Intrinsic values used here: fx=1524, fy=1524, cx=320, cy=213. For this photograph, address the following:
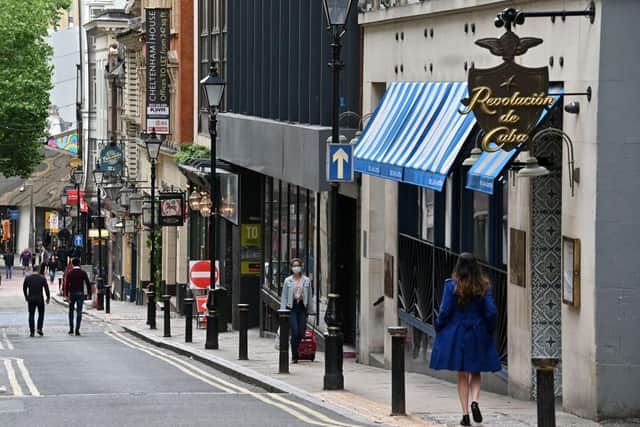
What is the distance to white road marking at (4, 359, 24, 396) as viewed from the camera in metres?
18.6

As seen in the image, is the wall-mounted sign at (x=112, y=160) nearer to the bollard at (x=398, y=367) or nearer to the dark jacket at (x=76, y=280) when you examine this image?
the dark jacket at (x=76, y=280)

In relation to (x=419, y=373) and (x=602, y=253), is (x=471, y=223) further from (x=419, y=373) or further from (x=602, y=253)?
(x=602, y=253)

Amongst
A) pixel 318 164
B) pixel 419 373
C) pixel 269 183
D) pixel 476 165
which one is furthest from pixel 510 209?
pixel 269 183

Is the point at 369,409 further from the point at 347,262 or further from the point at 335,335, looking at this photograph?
the point at 347,262

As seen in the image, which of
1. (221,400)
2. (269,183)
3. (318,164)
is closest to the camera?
(221,400)

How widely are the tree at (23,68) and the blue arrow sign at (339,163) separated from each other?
58.0m

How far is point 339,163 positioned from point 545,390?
24.8ft

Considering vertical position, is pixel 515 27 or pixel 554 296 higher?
pixel 515 27

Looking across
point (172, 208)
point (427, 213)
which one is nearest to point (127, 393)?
point (427, 213)

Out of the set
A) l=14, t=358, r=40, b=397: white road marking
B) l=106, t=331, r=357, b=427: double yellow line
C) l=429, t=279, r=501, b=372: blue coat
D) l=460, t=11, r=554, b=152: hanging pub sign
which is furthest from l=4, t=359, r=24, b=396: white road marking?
l=460, t=11, r=554, b=152: hanging pub sign

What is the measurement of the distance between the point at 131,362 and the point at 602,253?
42.7ft

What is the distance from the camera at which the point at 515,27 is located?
15625 millimetres

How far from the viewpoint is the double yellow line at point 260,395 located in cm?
1461

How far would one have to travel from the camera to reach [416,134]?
18922 mm
